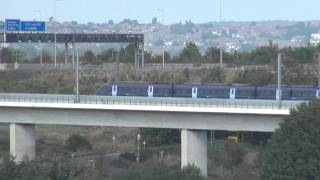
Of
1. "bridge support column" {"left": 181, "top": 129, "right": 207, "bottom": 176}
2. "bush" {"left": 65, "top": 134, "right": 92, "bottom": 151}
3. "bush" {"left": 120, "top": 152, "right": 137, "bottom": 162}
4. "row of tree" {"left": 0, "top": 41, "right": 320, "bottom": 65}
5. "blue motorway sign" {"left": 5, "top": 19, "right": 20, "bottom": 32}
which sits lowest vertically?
"bush" {"left": 120, "top": 152, "right": 137, "bottom": 162}

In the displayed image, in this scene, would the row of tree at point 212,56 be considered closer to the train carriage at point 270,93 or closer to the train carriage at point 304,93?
the train carriage at point 270,93

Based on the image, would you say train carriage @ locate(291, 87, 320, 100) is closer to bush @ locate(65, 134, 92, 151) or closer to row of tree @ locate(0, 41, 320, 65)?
bush @ locate(65, 134, 92, 151)

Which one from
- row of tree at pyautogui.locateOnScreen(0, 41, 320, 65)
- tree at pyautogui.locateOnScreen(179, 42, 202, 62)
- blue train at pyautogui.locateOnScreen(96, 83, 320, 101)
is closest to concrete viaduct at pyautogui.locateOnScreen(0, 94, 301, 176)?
blue train at pyautogui.locateOnScreen(96, 83, 320, 101)

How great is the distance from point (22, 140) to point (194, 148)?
1093cm

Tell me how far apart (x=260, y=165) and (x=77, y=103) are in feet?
44.3

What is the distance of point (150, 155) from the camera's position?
60.9 m

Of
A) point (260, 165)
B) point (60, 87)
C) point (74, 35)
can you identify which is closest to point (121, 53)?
point (74, 35)

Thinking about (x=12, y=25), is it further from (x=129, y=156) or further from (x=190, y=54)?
(x=129, y=156)

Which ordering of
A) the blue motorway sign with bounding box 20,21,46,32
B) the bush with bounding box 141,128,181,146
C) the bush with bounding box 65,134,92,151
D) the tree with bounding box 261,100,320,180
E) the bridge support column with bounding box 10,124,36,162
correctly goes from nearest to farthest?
the tree with bounding box 261,100,320,180 → the bridge support column with bounding box 10,124,36,162 → the bush with bounding box 65,134,92,151 → the bush with bounding box 141,128,181,146 → the blue motorway sign with bounding box 20,21,46,32

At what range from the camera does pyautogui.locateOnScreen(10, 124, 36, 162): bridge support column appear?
56.6m

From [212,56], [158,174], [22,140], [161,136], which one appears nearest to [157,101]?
[22,140]

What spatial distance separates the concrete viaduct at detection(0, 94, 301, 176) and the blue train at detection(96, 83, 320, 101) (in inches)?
252

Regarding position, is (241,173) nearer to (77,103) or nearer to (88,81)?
(77,103)

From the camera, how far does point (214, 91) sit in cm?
6250
